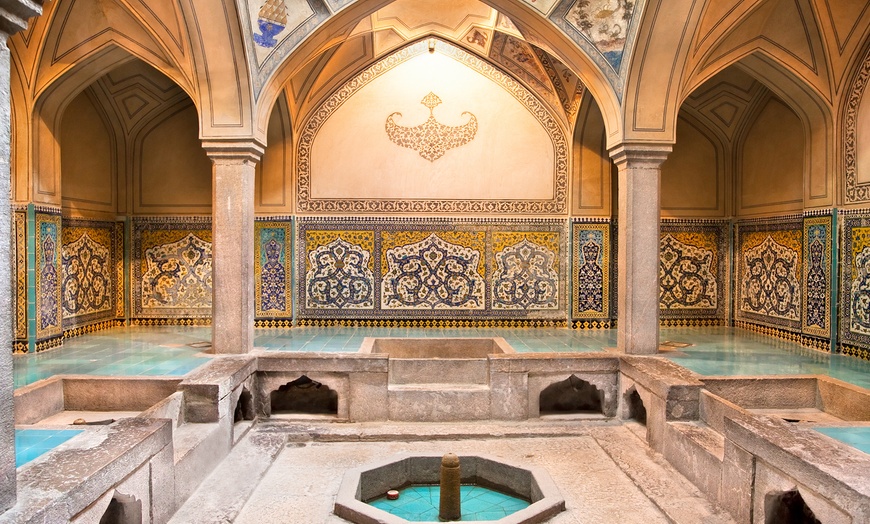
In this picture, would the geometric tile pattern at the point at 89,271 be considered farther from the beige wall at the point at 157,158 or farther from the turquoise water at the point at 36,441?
the turquoise water at the point at 36,441

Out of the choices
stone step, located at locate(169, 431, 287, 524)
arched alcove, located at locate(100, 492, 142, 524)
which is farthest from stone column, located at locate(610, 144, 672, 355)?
arched alcove, located at locate(100, 492, 142, 524)

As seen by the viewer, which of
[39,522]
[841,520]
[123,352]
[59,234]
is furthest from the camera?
[59,234]

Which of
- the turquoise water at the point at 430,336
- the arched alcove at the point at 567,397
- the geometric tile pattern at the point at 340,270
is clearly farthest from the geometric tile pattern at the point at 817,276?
the geometric tile pattern at the point at 340,270

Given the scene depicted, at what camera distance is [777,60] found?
760cm

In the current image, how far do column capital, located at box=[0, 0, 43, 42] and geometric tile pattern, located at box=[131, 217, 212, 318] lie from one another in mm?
6984

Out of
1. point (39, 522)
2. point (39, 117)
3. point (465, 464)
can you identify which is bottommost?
point (465, 464)

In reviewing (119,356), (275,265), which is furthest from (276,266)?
(119,356)

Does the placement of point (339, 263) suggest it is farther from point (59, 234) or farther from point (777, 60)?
point (777, 60)

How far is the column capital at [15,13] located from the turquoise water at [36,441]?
8.21ft

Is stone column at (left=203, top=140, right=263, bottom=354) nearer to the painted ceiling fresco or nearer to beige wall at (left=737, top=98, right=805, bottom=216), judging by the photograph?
the painted ceiling fresco

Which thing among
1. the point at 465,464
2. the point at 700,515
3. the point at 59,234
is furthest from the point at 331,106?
the point at 700,515

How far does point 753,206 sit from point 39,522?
9.33 m

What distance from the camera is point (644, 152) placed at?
6.88 meters

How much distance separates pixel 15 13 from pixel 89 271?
6895 mm
